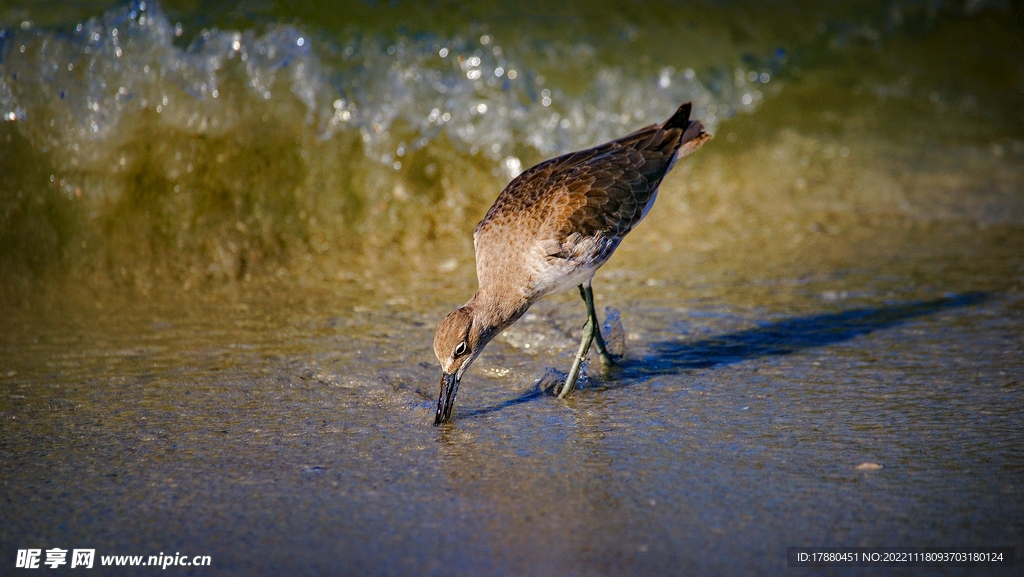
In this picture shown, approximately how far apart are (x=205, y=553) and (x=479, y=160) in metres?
4.33

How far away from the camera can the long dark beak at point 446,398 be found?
366 cm

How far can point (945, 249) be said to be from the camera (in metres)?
6.01

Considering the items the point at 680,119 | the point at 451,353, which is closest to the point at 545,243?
the point at 451,353

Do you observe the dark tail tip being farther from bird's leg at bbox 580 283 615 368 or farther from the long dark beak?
the long dark beak

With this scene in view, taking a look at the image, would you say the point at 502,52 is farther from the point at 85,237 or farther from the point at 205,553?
the point at 205,553

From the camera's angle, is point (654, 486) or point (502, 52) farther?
point (502, 52)

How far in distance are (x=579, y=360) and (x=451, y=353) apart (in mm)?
685

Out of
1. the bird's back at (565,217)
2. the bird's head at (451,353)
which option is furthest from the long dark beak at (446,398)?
the bird's back at (565,217)

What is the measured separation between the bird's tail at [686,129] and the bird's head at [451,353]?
1.72 metres

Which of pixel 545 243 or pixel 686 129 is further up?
pixel 686 129

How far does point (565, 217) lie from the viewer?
409cm

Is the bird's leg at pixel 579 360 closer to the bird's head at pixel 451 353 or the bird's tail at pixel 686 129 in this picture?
the bird's head at pixel 451 353

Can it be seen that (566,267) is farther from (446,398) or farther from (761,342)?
(761,342)

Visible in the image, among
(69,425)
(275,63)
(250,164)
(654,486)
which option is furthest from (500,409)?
(275,63)
